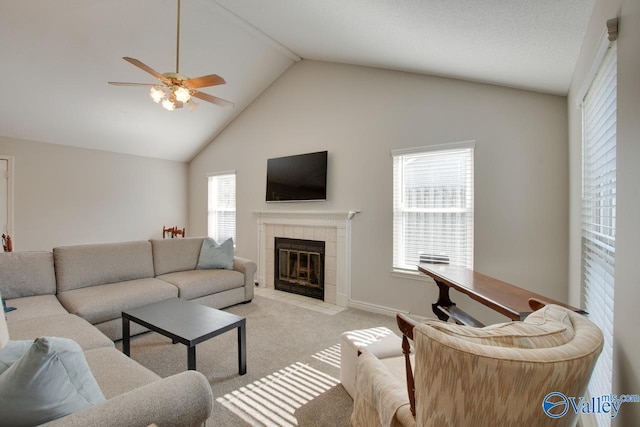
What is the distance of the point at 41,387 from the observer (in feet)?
2.97

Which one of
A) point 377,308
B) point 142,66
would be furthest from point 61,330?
point 377,308

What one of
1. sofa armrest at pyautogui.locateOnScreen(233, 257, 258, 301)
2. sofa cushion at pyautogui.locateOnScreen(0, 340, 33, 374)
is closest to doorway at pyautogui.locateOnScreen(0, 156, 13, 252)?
A: sofa armrest at pyautogui.locateOnScreen(233, 257, 258, 301)

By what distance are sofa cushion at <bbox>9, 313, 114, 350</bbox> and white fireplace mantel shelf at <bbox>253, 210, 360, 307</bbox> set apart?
2.70 metres

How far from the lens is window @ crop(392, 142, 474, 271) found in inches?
125

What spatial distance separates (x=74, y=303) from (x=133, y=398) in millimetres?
2193

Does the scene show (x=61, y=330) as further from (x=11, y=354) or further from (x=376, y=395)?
(x=376, y=395)

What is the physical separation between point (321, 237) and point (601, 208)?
3123 millimetres

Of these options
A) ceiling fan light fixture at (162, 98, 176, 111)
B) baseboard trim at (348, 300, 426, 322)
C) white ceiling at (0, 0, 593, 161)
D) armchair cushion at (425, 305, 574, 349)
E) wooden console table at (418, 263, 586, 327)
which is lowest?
baseboard trim at (348, 300, 426, 322)

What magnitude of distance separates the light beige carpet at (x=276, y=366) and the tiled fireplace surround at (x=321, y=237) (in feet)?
1.66

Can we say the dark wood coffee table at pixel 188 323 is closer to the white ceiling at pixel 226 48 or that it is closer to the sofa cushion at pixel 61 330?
the sofa cushion at pixel 61 330

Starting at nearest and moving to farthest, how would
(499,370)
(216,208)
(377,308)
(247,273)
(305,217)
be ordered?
(499,370) < (377,308) < (247,273) < (305,217) < (216,208)

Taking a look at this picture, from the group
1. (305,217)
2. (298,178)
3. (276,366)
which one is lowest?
(276,366)

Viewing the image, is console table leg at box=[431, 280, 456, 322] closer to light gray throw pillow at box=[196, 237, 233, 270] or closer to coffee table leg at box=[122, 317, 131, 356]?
Answer: light gray throw pillow at box=[196, 237, 233, 270]

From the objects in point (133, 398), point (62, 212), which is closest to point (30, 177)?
point (62, 212)
